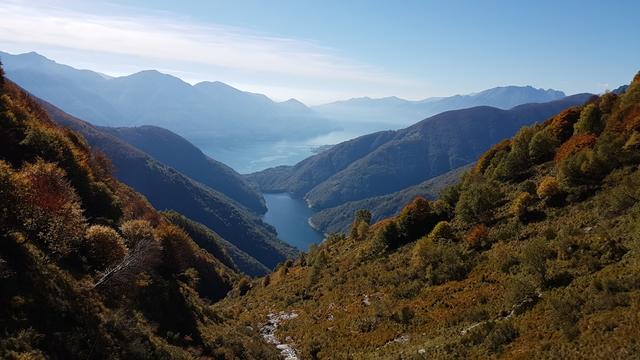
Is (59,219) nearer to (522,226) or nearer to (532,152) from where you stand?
(522,226)

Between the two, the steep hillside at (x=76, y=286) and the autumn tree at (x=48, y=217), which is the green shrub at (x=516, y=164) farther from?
the autumn tree at (x=48, y=217)

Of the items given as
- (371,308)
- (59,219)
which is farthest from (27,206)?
(371,308)

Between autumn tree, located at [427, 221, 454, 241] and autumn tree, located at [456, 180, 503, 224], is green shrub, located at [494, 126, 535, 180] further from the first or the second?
autumn tree, located at [427, 221, 454, 241]

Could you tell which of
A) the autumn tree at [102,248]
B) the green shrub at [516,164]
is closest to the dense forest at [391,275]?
the autumn tree at [102,248]

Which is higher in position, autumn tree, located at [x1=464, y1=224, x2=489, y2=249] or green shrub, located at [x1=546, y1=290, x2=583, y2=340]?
green shrub, located at [x1=546, y1=290, x2=583, y2=340]

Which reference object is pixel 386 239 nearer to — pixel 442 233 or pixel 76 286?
pixel 442 233

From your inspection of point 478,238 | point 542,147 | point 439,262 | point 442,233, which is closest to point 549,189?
point 478,238

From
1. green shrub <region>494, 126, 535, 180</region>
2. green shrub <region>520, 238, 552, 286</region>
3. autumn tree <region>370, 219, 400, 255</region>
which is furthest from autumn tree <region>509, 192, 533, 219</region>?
autumn tree <region>370, 219, 400, 255</region>
